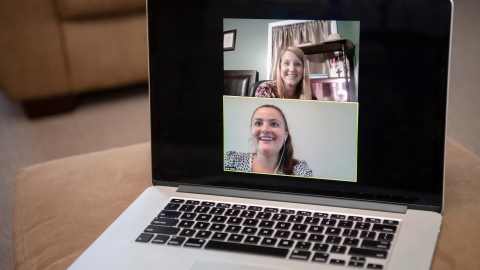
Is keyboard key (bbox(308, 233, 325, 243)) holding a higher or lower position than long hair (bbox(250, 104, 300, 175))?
lower

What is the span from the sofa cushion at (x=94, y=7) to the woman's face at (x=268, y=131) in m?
1.29

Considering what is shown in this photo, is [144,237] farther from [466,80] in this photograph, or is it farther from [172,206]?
[466,80]

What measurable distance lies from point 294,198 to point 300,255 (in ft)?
0.38

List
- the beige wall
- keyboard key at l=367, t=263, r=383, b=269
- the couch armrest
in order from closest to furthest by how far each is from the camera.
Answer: keyboard key at l=367, t=263, r=383, b=269 → the beige wall → the couch armrest

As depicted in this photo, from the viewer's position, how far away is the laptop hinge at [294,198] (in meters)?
0.58

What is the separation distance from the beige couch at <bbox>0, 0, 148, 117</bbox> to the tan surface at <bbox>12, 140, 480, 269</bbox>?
110cm

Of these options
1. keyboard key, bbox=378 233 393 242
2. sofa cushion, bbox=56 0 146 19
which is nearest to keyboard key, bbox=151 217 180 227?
keyboard key, bbox=378 233 393 242

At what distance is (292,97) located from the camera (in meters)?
0.60

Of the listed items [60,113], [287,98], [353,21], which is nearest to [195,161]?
[287,98]

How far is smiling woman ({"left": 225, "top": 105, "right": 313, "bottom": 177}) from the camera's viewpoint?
61cm

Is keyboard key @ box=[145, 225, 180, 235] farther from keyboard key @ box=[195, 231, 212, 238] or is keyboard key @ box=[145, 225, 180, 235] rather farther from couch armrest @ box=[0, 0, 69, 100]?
couch armrest @ box=[0, 0, 69, 100]

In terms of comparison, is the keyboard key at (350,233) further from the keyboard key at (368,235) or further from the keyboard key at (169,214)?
the keyboard key at (169,214)

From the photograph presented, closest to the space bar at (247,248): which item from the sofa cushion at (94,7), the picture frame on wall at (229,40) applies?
the picture frame on wall at (229,40)

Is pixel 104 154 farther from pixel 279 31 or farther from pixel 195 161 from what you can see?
pixel 279 31
